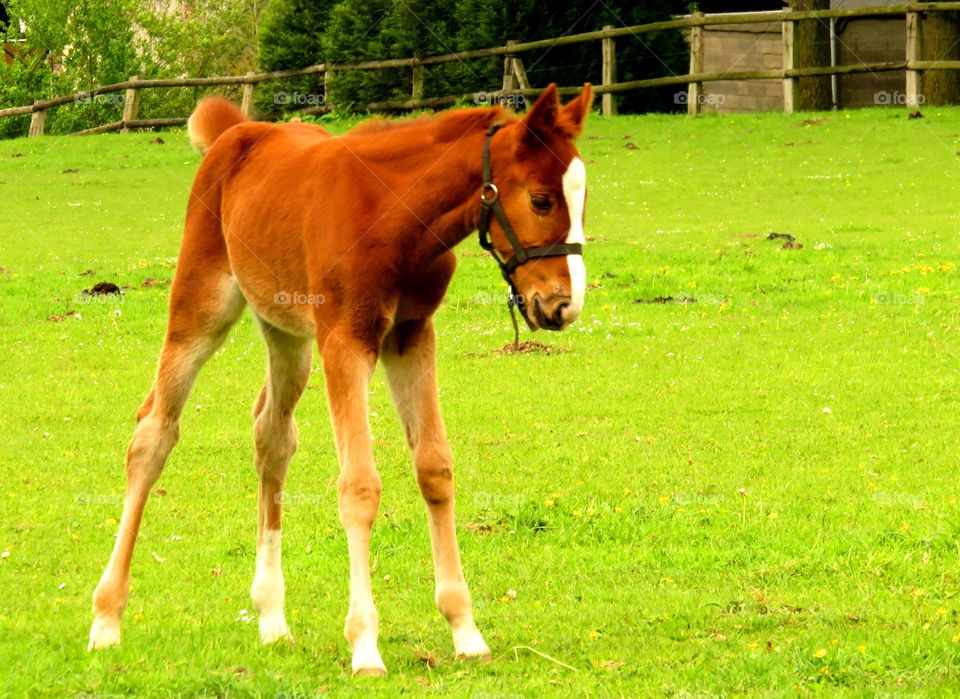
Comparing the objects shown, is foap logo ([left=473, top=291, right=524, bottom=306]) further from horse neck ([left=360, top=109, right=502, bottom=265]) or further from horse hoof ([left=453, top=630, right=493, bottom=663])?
horse hoof ([left=453, top=630, right=493, bottom=663])

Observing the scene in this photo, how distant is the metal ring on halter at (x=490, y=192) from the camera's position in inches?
245

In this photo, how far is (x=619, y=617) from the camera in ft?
23.3

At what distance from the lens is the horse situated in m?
6.16

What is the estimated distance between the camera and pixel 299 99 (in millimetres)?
38656

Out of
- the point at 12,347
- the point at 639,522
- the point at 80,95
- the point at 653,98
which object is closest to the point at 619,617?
the point at 639,522

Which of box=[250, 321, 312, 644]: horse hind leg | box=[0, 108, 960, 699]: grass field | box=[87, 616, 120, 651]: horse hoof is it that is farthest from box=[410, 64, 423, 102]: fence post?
box=[87, 616, 120, 651]: horse hoof

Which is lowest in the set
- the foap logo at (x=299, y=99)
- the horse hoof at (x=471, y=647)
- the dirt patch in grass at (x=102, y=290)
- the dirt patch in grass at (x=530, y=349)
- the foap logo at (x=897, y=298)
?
the horse hoof at (x=471, y=647)

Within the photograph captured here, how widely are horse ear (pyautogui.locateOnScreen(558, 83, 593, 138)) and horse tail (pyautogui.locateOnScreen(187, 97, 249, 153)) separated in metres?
2.93

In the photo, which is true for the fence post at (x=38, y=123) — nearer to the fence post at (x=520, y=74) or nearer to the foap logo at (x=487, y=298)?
the fence post at (x=520, y=74)

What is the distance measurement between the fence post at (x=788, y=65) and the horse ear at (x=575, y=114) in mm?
27858

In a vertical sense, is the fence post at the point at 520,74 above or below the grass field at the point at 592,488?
above

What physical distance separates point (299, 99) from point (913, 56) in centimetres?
1603

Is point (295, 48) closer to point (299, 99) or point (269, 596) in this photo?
point (299, 99)

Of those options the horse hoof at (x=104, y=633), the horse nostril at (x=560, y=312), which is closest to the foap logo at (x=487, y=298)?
the horse hoof at (x=104, y=633)
